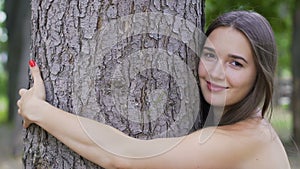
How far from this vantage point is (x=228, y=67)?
220cm

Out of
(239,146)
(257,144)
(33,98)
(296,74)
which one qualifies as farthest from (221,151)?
(296,74)

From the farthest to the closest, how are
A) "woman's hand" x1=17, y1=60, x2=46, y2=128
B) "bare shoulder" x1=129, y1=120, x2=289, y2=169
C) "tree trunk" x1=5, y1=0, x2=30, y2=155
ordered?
"tree trunk" x1=5, y1=0, x2=30, y2=155
"woman's hand" x1=17, y1=60, x2=46, y2=128
"bare shoulder" x1=129, y1=120, x2=289, y2=169

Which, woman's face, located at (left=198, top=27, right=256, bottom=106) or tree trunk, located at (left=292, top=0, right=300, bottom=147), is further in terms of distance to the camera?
tree trunk, located at (left=292, top=0, right=300, bottom=147)

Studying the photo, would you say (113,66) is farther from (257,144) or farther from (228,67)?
(257,144)

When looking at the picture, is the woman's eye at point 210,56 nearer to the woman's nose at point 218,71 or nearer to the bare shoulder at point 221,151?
the woman's nose at point 218,71

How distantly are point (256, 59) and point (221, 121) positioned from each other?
0.30 m

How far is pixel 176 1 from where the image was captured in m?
2.29

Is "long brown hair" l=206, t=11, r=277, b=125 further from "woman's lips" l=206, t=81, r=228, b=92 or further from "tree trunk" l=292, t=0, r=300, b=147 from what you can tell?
"tree trunk" l=292, t=0, r=300, b=147

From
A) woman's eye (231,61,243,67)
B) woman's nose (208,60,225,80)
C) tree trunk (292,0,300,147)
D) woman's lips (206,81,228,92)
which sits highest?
woman's eye (231,61,243,67)

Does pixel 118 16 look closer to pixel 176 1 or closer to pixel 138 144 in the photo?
pixel 176 1

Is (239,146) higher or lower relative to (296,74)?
higher

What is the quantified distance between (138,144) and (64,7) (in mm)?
635

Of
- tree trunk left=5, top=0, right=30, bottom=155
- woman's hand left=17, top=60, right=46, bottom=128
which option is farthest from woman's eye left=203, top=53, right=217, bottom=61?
tree trunk left=5, top=0, right=30, bottom=155

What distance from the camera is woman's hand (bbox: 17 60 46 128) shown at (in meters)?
2.18
